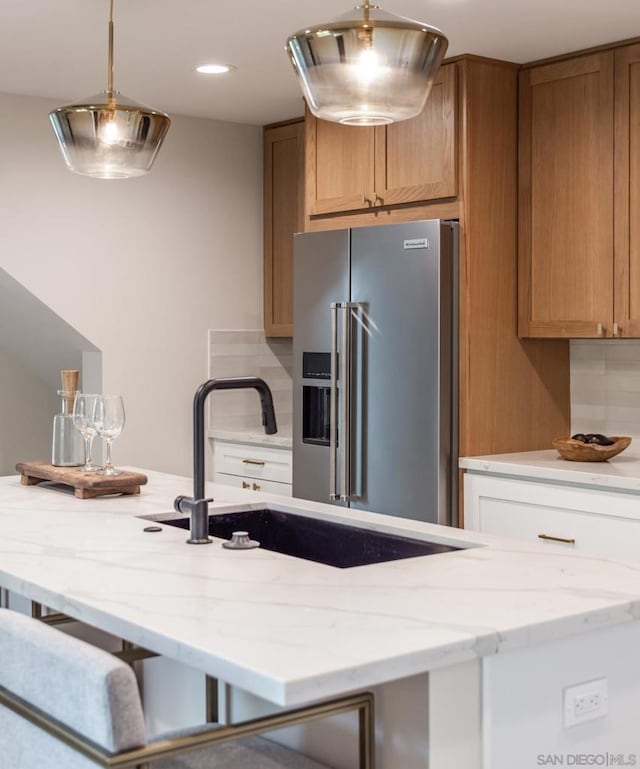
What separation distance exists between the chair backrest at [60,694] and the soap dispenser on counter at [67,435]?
4.88 feet

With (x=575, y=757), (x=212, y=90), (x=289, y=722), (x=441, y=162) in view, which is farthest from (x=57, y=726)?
(x=212, y=90)

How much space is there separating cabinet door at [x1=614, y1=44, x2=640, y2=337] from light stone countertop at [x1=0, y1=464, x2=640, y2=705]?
160 centimetres

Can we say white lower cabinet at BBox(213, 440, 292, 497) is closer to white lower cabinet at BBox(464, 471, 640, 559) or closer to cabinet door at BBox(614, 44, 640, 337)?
white lower cabinet at BBox(464, 471, 640, 559)

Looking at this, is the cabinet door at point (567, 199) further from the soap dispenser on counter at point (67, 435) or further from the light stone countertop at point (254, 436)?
the soap dispenser on counter at point (67, 435)

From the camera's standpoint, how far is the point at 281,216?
5324 millimetres

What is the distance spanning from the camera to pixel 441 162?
157 inches

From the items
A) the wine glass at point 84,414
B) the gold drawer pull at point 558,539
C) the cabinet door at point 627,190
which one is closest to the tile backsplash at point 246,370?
the gold drawer pull at point 558,539

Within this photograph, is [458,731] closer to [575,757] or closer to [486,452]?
[575,757]

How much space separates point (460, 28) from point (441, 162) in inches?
21.4

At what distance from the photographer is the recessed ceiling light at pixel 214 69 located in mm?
4141

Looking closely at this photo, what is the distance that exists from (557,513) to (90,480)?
63.1 inches

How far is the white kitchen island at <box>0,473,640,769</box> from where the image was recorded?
150cm

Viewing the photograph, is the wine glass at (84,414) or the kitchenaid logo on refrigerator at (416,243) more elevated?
the kitchenaid logo on refrigerator at (416,243)

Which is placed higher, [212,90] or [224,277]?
[212,90]
